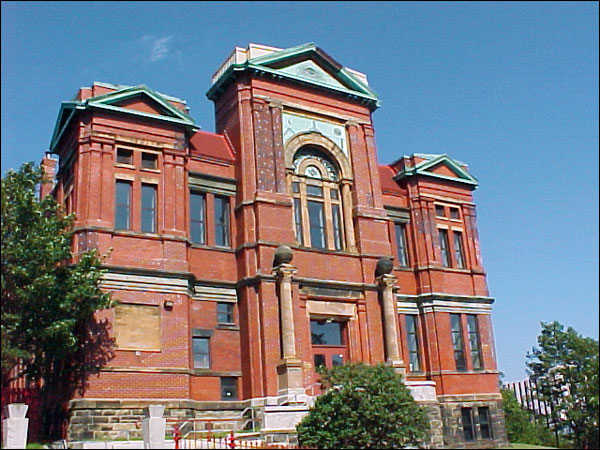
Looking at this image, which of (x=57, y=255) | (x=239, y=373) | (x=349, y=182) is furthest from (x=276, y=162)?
(x=57, y=255)

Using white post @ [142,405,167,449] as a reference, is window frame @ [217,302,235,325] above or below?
above

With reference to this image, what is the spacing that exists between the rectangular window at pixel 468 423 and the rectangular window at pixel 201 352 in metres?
13.0

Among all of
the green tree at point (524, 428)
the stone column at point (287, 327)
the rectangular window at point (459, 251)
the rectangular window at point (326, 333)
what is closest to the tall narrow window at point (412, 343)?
the rectangular window at point (459, 251)

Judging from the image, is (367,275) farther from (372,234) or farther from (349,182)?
(349,182)

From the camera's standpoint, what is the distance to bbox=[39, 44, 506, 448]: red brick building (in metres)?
26.8

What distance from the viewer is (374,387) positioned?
23.1 meters

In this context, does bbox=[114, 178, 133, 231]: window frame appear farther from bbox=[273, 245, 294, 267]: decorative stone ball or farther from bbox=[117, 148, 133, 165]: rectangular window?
bbox=[273, 245, 294, 267]: decorative stone ball

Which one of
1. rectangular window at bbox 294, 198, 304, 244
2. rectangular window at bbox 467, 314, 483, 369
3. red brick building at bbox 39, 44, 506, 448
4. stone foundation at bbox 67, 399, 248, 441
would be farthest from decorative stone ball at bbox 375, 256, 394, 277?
stone foundation at bbox 67, 399, 248, 441

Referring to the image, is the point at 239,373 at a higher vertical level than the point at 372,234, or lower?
lower

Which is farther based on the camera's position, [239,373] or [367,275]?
[367,275]

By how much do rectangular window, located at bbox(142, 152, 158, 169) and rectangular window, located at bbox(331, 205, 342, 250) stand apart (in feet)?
28.0

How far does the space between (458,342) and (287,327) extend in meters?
11.2

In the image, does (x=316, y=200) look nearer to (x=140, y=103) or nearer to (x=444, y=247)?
(x=444, y=247)

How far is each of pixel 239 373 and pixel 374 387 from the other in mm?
7515
